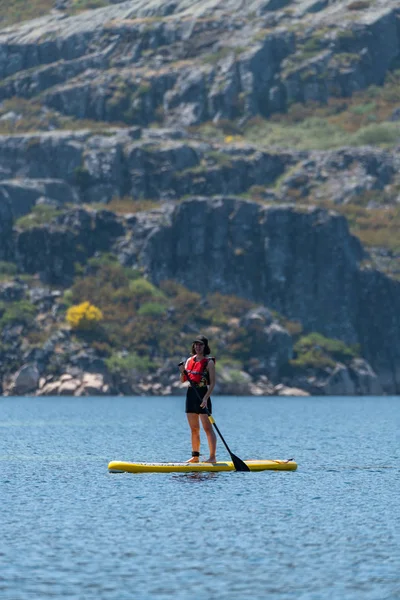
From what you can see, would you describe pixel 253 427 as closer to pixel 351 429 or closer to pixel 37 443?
pixel 351 429

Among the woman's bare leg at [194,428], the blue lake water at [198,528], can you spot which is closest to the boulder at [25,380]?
the blue lake water at [198,528]

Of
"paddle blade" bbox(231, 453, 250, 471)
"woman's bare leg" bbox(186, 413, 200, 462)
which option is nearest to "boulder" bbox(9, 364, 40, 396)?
"paddle blade" bbox(231, 453, 250, 471)

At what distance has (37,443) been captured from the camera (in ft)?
246

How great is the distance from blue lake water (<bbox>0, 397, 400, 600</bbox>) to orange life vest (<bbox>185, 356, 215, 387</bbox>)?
335 cm

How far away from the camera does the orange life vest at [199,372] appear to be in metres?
49.3

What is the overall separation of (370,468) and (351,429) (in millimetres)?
41340

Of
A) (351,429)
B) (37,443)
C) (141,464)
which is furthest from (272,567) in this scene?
(351,429)

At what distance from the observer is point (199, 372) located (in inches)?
1940

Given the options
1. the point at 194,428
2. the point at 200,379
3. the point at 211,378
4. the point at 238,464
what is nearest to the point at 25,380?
the point at 238,464

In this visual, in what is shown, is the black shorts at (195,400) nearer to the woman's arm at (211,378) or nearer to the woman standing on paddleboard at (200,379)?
the woman standing on paddleboard at (200,379)

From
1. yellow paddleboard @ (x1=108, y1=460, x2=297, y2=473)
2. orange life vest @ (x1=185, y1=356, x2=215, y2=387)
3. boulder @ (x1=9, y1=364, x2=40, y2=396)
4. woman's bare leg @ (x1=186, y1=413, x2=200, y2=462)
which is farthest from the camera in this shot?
boulder @ (x1=9, y1=364, x2=40, y2=396)

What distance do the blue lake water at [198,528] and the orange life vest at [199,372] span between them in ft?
11.0

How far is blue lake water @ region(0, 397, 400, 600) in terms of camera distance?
30.1 m

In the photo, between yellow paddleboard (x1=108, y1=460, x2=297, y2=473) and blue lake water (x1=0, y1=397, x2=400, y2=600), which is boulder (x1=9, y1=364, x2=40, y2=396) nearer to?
blue lake water (x1=0, y1=397, x2=400, y2=600)
